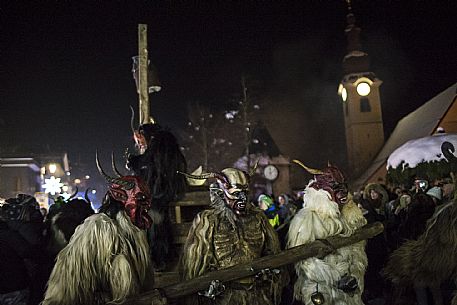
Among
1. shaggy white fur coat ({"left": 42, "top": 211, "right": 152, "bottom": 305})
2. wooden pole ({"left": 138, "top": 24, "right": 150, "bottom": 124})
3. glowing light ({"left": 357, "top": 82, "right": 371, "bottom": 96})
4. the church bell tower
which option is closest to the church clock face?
the church bell tower

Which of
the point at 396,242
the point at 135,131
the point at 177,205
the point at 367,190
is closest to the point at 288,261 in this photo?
the point at 177,205

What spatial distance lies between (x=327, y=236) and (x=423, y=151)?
41.1 ft

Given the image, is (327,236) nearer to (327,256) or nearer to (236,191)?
(327,256)

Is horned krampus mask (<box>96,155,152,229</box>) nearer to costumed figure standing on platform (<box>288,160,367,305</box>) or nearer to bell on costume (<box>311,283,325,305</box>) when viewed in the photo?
costumed figure standing on platform (<box>288,160,367,305</box>)

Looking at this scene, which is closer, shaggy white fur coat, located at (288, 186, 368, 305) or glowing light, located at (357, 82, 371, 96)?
shaggy white fur coat, located at (288, 186, 368, 305)

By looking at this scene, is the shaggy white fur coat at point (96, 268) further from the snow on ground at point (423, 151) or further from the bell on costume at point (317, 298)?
the snow on ground at point (423, 151)

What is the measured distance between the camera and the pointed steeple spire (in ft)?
156

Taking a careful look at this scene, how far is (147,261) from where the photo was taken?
3701 mm

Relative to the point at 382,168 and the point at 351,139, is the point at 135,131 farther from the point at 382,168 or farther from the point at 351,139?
the point at 351,139

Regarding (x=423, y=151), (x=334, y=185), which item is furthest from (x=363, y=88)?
(x=334, y=185)

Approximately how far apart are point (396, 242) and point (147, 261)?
5.21 metres

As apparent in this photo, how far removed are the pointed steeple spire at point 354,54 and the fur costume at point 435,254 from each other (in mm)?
45574

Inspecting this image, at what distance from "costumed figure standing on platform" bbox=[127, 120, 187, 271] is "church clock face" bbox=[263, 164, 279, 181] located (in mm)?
26546

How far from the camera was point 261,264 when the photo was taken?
4.15m
